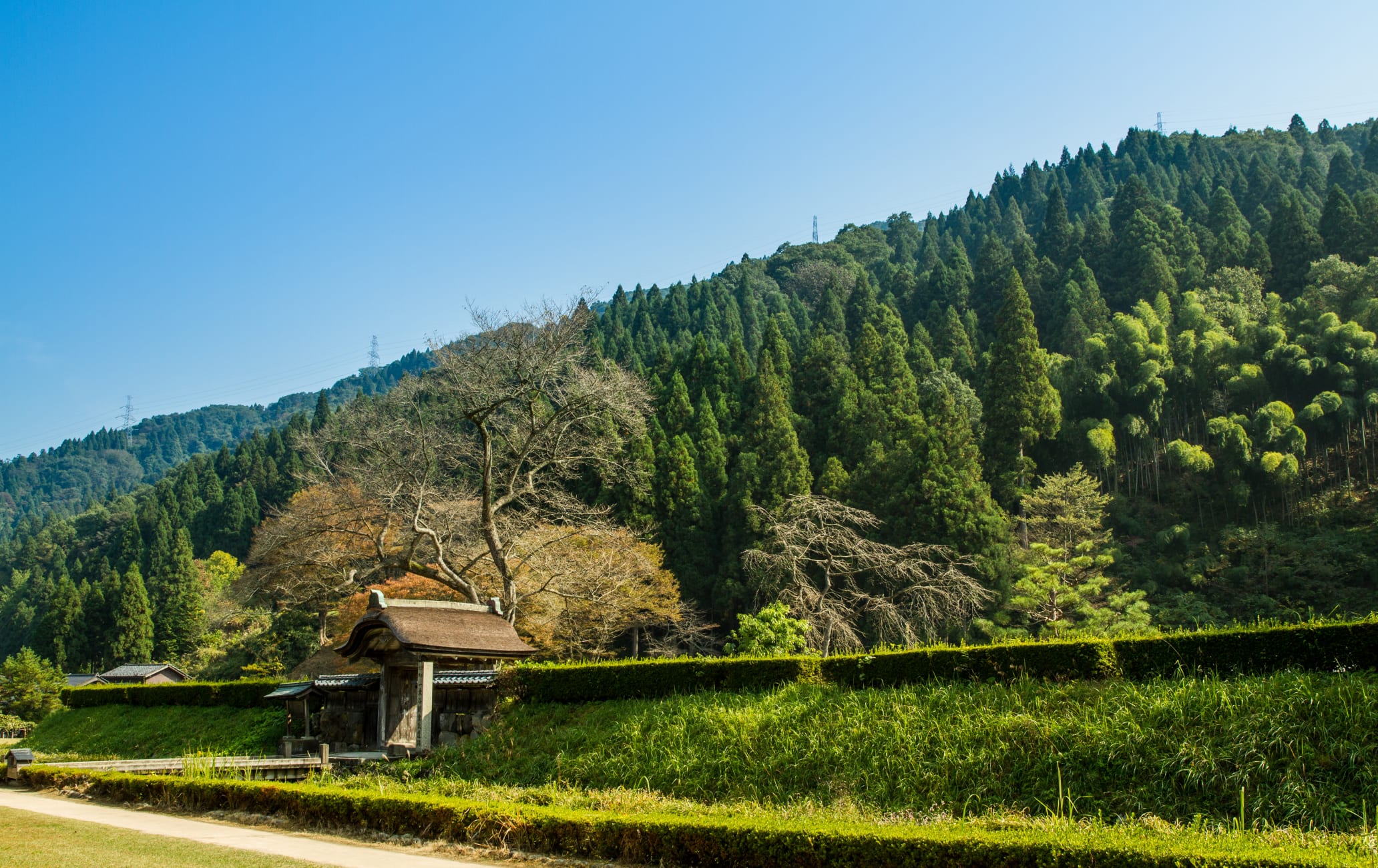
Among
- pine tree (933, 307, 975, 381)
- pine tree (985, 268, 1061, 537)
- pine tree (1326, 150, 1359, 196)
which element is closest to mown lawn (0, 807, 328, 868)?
pine tree (985, 268, 1061, 537)

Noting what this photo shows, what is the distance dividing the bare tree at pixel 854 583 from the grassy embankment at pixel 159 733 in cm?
1195

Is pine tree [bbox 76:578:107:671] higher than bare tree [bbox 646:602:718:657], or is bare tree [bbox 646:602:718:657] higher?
bare tree [bbox 646:602:718:657]

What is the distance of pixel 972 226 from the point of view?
255ft

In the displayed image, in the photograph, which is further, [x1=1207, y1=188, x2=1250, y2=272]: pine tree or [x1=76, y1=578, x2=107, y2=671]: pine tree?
[x1=76, y1=578, x2=107, y2=671]: pine tree

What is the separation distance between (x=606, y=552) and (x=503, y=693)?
10814 millimetres

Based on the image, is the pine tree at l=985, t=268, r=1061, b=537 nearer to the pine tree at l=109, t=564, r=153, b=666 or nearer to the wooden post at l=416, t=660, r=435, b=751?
the wooden post at l=416, t=660, r=435, b=751

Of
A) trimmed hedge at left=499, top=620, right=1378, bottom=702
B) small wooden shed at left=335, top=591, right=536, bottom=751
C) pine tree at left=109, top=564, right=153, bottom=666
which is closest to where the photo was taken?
trimmed hedge at left=499, top=620, right=1378, bottom=702

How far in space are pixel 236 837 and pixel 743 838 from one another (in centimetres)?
490

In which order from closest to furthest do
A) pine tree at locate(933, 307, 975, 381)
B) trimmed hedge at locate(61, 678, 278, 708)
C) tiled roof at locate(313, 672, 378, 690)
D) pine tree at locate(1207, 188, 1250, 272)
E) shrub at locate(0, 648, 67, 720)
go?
tiled roof at locate(313, 672, 378, 690) < trimmed hedge at locate(61, 678, 278, 708) < shrub at locate(0, 648, 67, 720) < pine tree at locate(933, 307, 975, 381) < pine tree at locate(1207, 188, 1250, 272)

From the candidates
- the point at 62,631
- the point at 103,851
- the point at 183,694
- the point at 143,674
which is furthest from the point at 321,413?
the point at 103,851

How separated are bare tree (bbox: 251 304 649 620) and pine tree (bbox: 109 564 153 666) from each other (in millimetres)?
27201

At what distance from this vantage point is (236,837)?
8.73 m

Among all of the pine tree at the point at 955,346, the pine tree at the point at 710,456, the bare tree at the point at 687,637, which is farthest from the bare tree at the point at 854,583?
the pine tree at the point at 955,346

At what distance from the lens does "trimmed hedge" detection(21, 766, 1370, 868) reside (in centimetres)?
600
